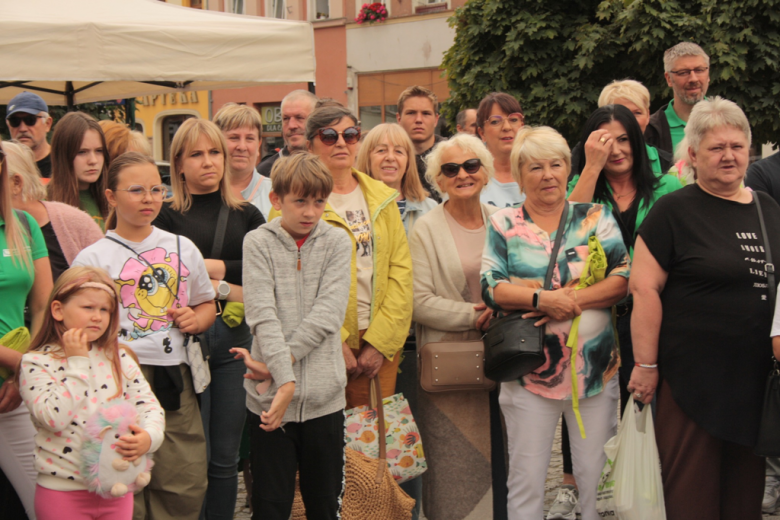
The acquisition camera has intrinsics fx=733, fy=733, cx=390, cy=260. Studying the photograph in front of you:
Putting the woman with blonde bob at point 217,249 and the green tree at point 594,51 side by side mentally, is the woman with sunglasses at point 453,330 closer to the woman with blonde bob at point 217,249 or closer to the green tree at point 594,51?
the woman with blonde bob at point 217,249

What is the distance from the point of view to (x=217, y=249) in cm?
361

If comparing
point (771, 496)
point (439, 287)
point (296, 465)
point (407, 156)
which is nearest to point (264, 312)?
point (296, 465)

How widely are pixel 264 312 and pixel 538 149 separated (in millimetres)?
1452

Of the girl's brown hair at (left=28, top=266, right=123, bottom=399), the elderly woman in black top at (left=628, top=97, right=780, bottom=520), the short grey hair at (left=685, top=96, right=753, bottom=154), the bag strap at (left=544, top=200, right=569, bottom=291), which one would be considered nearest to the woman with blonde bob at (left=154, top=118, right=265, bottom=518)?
the girl's brown hair at (left=28, top=266, right=123, bottom=399)

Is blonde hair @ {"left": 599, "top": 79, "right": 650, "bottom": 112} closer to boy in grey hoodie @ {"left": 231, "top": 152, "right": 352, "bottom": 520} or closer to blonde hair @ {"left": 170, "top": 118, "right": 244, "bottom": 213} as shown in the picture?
boy in grey hoodie @ {"left": 231, "top": 152, "right": 352, "bottom": 520}

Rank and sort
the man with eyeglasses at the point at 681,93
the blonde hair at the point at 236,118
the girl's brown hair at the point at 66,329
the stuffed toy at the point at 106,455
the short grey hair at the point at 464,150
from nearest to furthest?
the stuffed toy at the point at 106,455, the girl's brown hair at the point at 66,329, the short grey hair at the point at 464,150, the blonde hair at the point at 236,118, the man with eyeglasses at the point at 681,93

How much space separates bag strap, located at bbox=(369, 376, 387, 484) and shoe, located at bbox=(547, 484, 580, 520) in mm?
1201

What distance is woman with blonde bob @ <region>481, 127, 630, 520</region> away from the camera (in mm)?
3236

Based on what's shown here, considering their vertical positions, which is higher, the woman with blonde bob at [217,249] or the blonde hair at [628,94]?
the blonde hair at [628,94]

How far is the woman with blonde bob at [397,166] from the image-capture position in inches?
165

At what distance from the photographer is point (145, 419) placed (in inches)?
110

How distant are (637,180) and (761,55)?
6.85 metres

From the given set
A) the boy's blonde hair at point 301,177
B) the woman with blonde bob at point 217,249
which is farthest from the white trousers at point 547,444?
the woman with blonde bob at point 217,249

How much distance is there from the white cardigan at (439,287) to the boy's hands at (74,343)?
1626 millimetres
